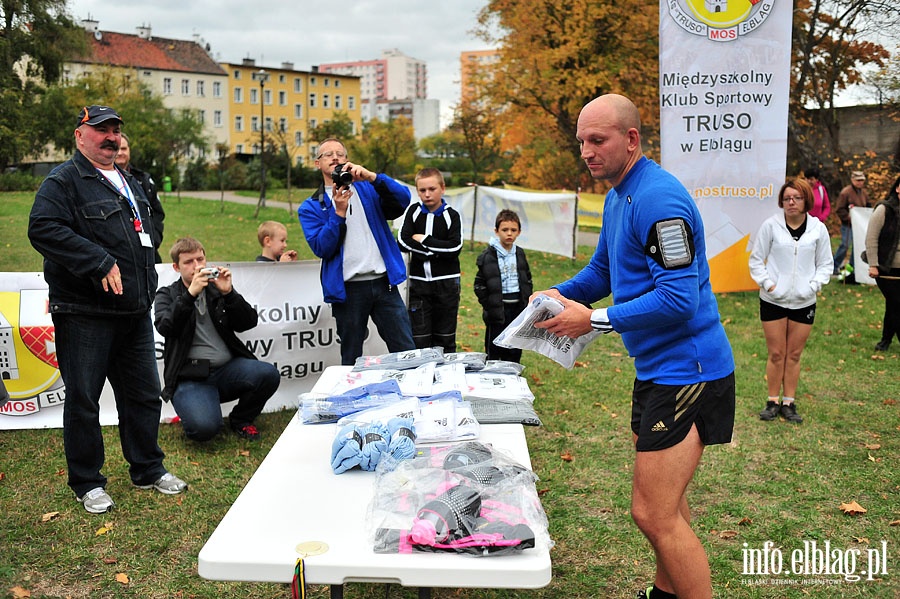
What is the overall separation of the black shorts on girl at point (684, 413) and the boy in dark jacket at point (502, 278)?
12.1 feet

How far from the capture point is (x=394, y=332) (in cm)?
589

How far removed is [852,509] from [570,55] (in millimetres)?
19054

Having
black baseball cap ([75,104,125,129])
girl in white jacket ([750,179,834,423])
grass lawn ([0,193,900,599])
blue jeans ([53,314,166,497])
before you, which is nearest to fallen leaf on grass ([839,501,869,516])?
grass lawn ([0,193,900,599])

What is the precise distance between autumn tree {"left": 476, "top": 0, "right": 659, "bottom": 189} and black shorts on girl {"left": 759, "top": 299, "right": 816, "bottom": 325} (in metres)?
16.2

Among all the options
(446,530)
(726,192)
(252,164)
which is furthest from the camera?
(252,164)

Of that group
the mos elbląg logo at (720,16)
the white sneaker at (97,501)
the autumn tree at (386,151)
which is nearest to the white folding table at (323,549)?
the white sneaker at (97,501)

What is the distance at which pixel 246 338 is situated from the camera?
6.57 metres

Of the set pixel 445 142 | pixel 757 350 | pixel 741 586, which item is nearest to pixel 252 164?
pixel 445 142

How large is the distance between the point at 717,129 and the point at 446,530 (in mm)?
6879

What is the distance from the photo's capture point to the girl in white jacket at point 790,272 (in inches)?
235

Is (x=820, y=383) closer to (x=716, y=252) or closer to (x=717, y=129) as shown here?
(x=716, y=252)

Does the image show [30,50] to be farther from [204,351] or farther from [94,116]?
[94,116]

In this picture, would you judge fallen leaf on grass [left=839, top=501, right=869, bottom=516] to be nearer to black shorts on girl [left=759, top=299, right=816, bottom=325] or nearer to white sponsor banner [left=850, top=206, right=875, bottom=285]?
black shorts on girl [left=759, top=299, right=816, bottom=325]

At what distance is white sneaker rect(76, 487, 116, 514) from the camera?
15.0ft
